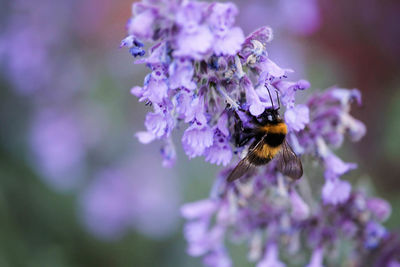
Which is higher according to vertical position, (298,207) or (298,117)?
(298,117)

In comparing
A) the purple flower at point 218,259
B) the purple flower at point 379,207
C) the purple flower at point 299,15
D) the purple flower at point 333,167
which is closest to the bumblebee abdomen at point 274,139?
the purple flower at point 333,167

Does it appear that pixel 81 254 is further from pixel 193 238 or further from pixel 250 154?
pixel 250 154

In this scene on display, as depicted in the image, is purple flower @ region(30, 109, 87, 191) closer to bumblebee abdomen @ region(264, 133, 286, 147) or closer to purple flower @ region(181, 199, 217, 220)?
purple flower @ region(181, 199, 217, 220)

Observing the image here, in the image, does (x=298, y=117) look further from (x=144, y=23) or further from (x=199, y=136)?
(x=144, y=23)

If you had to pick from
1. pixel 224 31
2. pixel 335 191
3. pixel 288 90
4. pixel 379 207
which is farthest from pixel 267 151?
pixel 379 207

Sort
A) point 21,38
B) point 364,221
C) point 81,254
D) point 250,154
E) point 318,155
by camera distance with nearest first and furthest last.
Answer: point 250,154 < point 318,155 < point 364,221 < point 81,254 < point 21,38

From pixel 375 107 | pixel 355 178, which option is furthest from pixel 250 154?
pixel 375 107

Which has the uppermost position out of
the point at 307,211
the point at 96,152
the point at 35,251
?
the point at 96,152

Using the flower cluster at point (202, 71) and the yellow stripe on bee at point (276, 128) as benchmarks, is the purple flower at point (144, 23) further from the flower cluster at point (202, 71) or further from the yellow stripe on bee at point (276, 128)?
the yellow stripe on bee at point (276, 128)
